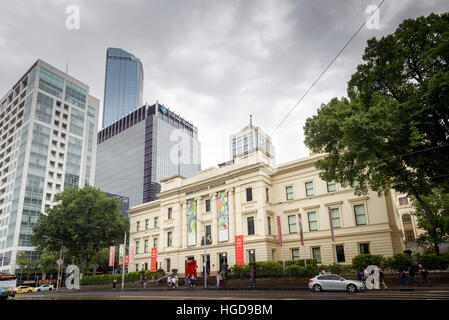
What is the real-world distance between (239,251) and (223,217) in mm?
6237

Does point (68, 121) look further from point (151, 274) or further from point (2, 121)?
point (151, 274)

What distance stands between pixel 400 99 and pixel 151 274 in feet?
125

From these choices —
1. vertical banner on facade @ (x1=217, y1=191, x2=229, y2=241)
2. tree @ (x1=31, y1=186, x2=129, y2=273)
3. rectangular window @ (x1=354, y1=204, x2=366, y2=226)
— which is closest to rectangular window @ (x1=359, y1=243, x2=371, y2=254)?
rectangular window @ (x1=354, y1=204, x2=366, y2=226)

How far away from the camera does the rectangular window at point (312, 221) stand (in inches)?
1489

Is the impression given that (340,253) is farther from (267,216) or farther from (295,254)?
(267,216)

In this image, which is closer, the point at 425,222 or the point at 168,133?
the point at 425,222

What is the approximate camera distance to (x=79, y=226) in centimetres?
5000

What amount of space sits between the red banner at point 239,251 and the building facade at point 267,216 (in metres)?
1.96

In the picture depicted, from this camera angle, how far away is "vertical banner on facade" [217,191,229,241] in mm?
42188

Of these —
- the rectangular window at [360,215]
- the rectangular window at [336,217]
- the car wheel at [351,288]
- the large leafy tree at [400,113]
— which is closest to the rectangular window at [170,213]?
the rectangular window at [336,217]
